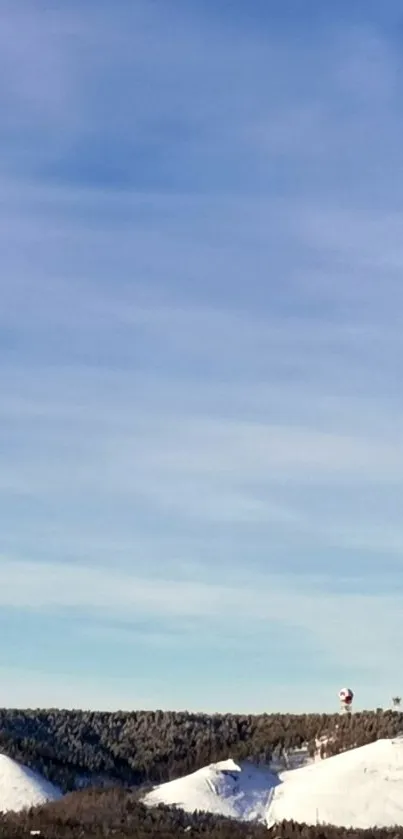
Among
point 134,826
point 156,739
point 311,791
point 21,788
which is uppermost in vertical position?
point 156,739

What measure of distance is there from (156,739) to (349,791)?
10712 mm

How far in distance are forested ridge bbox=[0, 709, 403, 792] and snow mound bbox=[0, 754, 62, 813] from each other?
97cm

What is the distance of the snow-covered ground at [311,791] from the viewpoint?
31.4 metres

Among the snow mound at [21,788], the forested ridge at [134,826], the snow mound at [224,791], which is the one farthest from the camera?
the snow mound at [21,788]

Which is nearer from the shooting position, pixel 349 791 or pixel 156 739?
pixel 349 791

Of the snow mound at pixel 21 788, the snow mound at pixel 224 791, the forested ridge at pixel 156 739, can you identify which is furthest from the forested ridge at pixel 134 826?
the forested ridge at pixel 156 739

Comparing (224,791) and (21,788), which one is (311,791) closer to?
(224,791)

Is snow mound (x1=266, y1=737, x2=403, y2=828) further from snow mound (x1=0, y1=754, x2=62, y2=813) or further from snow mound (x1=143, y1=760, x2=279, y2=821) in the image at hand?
snow mound (x1=0, y1=754, x2=62, y2=813)

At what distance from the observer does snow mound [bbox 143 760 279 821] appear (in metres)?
32.2

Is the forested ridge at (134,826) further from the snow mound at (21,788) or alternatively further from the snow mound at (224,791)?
the snow mound at (21,788)

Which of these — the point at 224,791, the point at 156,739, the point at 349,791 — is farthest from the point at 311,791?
the point at 156,739

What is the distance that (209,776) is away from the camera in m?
34.2

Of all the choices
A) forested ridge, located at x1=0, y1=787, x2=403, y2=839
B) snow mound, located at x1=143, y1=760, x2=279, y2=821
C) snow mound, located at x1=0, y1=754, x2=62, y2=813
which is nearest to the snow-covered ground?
snow mound, located at x1=143, y1=760, x2=279, y2=821

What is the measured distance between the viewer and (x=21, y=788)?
113 feet
